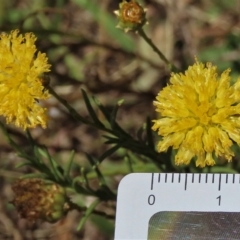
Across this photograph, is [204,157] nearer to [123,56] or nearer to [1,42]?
[1,42]

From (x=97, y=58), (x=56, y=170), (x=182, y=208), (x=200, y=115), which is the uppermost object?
(x=97, y=58)

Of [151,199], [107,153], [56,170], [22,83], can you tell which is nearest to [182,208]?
[151,199]

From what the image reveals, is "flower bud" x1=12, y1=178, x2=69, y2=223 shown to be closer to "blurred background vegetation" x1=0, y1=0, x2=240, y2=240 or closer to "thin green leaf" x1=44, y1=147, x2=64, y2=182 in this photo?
"thin green leaf" x1=44, y1=147, x2=64, y2=182

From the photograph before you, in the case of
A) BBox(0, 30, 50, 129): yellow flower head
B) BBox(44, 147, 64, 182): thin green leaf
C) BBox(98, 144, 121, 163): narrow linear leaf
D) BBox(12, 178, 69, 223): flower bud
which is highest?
BBox(0, 30, 50, 129): yellow flower head

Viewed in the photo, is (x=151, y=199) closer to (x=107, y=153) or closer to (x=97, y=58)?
(x=107, y=153)

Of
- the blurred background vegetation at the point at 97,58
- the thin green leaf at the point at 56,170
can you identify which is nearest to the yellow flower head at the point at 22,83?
the thin green leaf at the point at 56,170

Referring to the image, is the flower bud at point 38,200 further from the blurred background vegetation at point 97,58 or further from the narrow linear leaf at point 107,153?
the blurred background vegetation at point 97,58

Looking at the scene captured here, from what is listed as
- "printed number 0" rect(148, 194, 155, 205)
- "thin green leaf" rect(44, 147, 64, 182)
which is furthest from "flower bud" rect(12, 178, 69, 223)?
"printed number 0" rect(148, 194, 155, 205)
